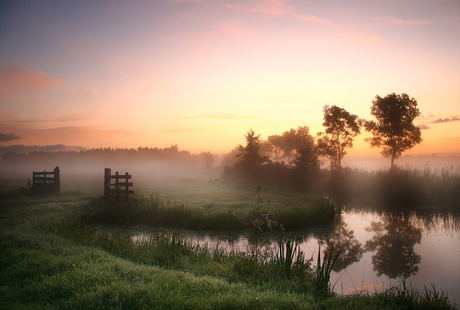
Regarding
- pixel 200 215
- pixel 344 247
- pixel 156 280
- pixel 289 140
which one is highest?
pixel 289 140

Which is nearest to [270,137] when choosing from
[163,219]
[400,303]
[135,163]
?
[135,163]

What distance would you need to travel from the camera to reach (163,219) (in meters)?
13.8

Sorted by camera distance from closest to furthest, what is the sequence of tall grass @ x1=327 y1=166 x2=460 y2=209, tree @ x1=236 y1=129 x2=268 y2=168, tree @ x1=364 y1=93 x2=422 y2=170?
tall grass @ x1=327 y1=166 x2=460 y2=209, tree @ x1=364 y1=93 x2=422 y2=170, tree @ x1=236 y1=129 x2=268 y2=168

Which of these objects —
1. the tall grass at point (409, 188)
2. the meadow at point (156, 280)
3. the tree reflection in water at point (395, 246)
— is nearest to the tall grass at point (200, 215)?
the tree reflection in water at point (395, 246)

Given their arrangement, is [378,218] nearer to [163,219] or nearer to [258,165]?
[163,219]

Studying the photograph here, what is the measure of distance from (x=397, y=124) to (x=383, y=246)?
1134 inches

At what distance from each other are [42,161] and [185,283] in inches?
3847

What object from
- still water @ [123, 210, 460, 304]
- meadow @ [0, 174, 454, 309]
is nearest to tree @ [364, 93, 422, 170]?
still water @ [123, 210, 460, 304]

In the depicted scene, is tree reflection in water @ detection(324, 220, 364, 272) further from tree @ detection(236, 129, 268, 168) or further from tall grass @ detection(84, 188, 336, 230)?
tree @ detection(236, 129, 268, 168)

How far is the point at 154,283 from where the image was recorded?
15.6 feet

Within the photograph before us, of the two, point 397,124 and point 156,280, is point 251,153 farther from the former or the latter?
point 156,280

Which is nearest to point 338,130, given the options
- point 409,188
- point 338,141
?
point 338,141

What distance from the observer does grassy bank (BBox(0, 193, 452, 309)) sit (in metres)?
4.29

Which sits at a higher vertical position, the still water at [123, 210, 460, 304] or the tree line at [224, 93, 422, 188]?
the tree line at [224, 93, 422, 188]
